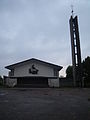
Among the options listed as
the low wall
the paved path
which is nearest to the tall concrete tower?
the low wall

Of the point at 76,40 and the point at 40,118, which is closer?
the point at 40,118

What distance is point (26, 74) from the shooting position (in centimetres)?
3022

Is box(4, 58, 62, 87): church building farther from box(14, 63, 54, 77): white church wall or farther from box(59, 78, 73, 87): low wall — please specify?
box(59, 78, 73, 87): low wall

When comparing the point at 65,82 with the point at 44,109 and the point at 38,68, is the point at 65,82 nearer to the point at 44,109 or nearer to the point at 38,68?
the point at 38,68

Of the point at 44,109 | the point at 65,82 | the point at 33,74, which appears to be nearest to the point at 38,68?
the point at 33,74

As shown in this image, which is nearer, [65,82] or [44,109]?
[44,109]

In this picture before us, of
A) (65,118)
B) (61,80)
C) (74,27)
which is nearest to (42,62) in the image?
(61,80)

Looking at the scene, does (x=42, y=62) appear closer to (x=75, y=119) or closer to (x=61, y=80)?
(x=61, y=80)

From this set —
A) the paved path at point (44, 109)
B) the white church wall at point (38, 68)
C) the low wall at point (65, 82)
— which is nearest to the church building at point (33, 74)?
the white church wall at point (38, 68)

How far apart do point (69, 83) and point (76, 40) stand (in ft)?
26.5

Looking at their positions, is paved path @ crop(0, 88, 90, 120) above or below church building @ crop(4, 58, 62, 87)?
below

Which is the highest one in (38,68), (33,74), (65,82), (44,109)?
(38,68)

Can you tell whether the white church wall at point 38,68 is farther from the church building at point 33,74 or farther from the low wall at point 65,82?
the low wall at point 65,82

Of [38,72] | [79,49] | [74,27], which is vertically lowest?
[38,72]
